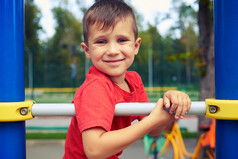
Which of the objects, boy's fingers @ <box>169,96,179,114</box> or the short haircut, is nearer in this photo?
boy's fingers @ <box>169,96,179,114</box>

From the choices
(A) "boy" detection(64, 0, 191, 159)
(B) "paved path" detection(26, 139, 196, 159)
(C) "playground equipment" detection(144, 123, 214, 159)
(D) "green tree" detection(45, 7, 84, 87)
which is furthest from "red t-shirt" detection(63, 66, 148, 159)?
(D) "green tree" detection(45, 7, 84, 87)

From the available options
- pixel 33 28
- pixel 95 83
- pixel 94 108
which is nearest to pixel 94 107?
pixel 94 108

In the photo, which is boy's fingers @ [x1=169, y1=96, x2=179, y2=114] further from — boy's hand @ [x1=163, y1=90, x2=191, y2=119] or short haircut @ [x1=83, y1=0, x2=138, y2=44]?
short haircut @ [x1=83, y1=0, x2=138, y2=44]

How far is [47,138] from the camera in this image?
688 centimetres

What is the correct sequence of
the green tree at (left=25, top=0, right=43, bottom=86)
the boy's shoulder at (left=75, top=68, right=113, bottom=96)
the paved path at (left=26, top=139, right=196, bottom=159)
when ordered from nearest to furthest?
the boy's shoulder at (left=75, top=68, right=113, bottom=96), the paved path at (left=26, top=139, right=196, bottom=159), the green tree at (left=25, top=0, right=43, bottom=86)

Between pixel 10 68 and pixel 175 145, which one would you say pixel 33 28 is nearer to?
pixel 175 145

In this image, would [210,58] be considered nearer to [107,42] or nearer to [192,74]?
[107,42]

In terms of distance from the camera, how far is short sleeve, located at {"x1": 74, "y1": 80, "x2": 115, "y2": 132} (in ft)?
3.21

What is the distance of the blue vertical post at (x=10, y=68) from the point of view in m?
1.01

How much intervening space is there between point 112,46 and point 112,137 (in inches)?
14.4

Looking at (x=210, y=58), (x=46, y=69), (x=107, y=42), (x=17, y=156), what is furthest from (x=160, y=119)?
(x=46, y=69)

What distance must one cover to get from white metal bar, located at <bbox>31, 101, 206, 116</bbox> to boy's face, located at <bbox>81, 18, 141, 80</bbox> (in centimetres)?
23

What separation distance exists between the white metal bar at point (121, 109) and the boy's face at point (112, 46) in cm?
23

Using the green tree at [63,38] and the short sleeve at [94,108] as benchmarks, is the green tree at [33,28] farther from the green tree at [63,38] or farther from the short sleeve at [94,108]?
the short sleeve at [94,108]
